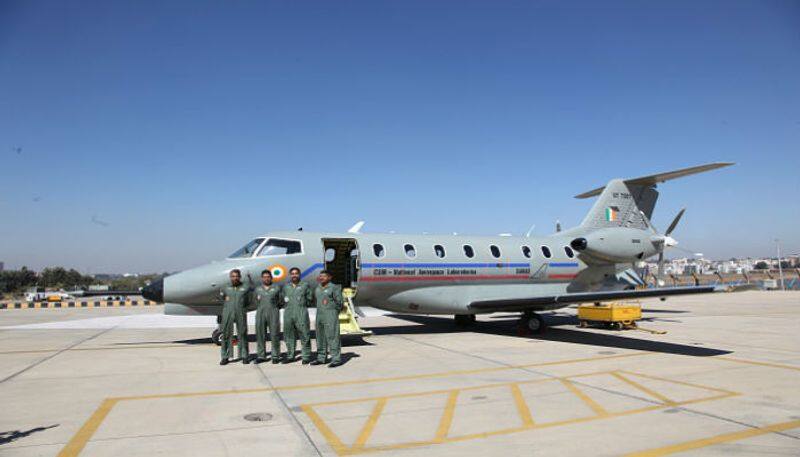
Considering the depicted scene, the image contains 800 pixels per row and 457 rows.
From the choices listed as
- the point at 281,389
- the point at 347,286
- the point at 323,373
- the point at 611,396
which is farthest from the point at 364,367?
the point at 347,286

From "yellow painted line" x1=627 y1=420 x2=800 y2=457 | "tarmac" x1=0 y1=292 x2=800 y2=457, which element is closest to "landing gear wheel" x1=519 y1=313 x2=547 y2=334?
"tarmac" x1=0 y1=292 x2=800 y2=457

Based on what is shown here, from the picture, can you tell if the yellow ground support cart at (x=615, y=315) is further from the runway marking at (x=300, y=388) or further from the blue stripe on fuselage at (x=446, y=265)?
the runway marking at (x=300, y=388)

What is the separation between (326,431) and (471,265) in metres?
10.3

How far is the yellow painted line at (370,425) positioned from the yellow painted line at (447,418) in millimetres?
729

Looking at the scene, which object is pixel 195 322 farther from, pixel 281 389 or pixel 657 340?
Result: pixel 657 340

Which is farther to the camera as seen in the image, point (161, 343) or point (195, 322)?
point (195, 322)

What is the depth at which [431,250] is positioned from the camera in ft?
49.7

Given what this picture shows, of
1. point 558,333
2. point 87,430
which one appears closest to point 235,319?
point 87,430

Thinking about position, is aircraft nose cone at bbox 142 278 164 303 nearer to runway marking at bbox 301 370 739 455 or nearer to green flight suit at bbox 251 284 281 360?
green flight suit at bbox 251 284 281 360

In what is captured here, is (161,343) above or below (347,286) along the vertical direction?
below

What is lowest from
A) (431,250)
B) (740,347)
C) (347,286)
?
(740,347)

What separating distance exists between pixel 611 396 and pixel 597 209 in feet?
40.7

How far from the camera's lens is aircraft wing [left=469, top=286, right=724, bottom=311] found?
36.1ft

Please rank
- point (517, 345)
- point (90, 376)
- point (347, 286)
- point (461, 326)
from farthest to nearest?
point (461, 326) < point (347, 286) < point (517, 345) < point (90, 376)
